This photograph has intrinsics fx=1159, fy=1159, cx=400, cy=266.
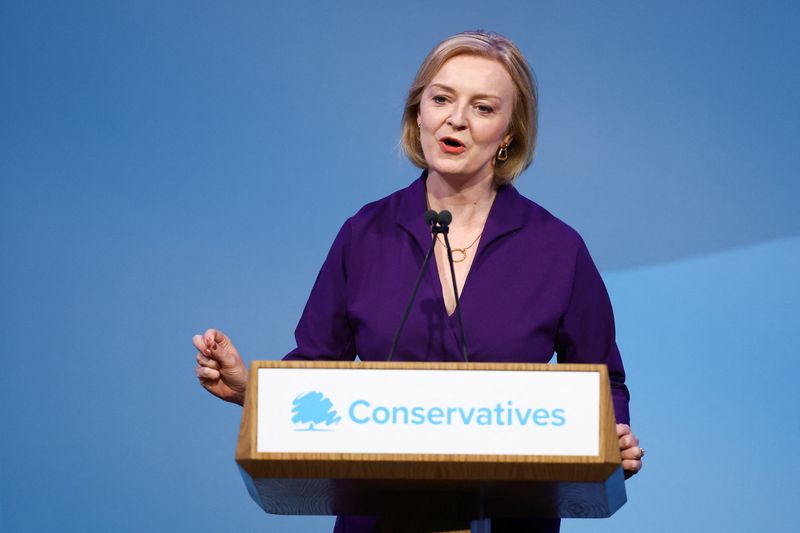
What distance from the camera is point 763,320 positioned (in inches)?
127

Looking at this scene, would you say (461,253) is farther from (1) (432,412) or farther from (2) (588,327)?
(1) (432,412)

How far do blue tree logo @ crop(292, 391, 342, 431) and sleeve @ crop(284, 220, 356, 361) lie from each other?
0.69m

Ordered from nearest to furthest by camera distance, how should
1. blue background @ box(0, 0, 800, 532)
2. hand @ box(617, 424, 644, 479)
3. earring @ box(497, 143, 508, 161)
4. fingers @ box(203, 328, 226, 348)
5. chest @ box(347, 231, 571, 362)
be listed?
hand @ box(617, 424, 644, 479) → fingers @ box(203, 328, 226, 348) → chest @ box(347, 231, 571, 362) → earring @ box(497, 143, 508, 161) → blue background @ box(0, 0, 800, 532)

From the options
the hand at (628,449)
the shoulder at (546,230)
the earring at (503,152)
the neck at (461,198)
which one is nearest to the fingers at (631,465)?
the hand at (628,449)

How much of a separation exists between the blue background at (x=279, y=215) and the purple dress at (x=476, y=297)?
1057mm

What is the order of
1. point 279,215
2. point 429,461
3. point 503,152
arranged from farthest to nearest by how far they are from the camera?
point 279,215 < point 503,152 < point 429,461

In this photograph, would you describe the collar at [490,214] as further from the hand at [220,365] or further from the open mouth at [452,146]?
the hand at [220,365]

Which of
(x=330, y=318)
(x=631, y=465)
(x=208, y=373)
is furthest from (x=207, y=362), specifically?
(x=631, y=465)

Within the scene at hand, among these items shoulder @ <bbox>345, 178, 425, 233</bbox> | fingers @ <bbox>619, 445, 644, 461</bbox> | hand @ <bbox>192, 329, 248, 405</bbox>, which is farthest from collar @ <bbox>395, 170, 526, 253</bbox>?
fingers @ <bbox>619, 445, 644, 461</bbox>

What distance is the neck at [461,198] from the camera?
7.20 feet

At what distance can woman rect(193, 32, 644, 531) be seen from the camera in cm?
202

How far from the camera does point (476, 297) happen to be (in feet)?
6.70

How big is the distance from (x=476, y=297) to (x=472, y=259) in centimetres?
10

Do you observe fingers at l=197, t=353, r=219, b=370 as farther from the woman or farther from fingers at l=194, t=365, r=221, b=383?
the woman
